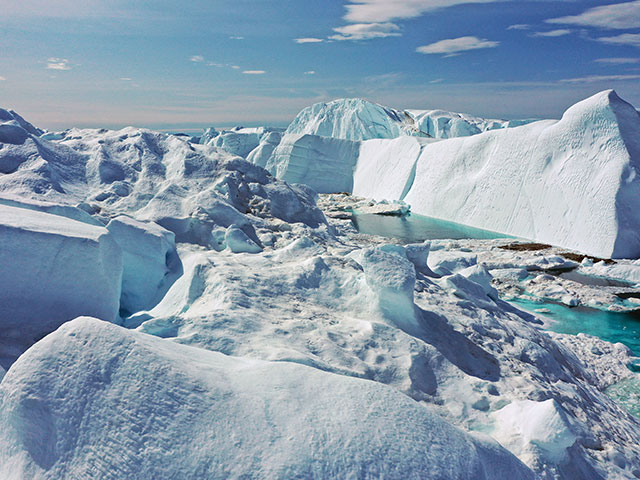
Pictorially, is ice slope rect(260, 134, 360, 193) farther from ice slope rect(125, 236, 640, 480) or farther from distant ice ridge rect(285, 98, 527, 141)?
ice slope rect(125, 236, 640, 480)

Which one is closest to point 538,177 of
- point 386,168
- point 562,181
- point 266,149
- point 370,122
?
point 562,181

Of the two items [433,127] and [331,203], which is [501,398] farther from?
[433,127]

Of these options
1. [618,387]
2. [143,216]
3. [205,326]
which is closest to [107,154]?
[143,216]

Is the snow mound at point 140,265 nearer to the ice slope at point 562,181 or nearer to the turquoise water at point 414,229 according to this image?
the turquoise water at point 414,229

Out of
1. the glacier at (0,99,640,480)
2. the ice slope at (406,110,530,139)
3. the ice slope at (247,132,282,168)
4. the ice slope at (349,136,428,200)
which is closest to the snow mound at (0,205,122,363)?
the glacier at (0,99,640,480)

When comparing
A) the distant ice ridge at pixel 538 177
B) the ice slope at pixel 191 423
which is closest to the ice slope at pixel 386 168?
the distant ice ridge at pixel 538 177

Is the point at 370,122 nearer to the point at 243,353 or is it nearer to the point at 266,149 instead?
the point at 266,149
